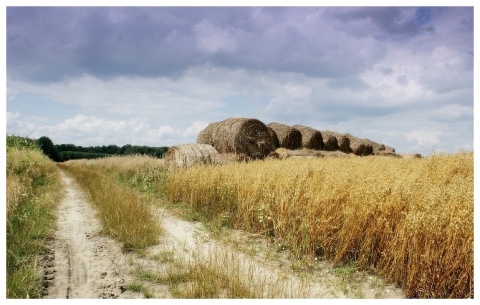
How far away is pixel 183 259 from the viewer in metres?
3.98

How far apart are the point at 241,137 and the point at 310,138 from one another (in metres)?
6.39

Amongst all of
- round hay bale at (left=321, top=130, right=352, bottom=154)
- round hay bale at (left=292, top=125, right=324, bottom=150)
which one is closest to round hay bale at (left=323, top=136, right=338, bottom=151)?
round hay bale at (left=321, top=130, right=352, bottom=154)

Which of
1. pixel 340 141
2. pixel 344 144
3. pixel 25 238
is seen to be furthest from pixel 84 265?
pixel 344 144

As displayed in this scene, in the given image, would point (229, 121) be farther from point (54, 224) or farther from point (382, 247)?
point (382, 247)

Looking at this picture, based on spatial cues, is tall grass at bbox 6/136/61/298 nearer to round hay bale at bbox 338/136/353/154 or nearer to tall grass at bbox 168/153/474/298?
tall grass at bbox 168/153/474/298

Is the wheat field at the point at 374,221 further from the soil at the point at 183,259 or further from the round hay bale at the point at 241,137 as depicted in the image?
the round hay bale at the point at 241,137

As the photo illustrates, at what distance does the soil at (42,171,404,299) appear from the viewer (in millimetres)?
3299

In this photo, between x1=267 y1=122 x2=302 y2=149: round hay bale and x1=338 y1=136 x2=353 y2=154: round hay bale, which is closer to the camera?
x1=267 y1=122 x2=302 y2=149: round hay bale

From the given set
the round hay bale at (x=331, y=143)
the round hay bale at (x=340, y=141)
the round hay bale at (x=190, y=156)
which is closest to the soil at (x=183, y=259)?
the round hay bale at (x=190, y=156)

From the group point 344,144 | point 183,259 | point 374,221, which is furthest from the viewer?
point 344,144

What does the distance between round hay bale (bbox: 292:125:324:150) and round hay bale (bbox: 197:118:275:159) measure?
4793 mm

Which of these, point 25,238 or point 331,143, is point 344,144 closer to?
point 331,143

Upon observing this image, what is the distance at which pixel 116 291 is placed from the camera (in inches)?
133

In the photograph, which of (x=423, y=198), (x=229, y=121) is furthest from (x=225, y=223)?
(x=229, y=121)
